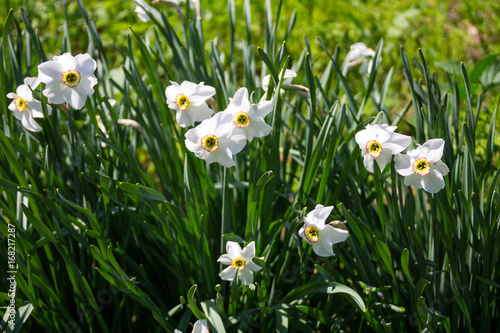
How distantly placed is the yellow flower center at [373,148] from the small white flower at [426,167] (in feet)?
0.15

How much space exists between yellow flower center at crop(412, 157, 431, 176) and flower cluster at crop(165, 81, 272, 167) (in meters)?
0.34

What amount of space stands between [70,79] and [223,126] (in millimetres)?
386

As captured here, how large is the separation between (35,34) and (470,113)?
1.26 meters

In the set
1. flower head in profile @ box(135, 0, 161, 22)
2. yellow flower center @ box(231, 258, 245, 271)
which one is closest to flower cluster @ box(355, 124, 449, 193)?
yellow flower center @ box(231, 258, 245, 271)

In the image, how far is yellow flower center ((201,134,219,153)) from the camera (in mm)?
1030

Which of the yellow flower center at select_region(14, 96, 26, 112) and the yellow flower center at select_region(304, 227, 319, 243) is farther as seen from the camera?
the yellow flower center at select_region(14, 96, 26, 112)

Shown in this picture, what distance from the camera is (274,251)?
138 cm

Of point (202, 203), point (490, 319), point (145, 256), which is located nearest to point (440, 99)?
point (490, 319)

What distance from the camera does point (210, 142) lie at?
3.39ft

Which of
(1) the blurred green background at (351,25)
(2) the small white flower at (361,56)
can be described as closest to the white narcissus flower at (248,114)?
(2) the small white flower at (361,56)

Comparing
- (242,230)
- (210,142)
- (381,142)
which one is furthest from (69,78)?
(381,142)

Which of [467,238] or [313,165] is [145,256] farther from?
[467,238]

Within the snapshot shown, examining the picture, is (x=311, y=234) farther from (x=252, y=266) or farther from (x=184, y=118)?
(x=184, y=118)

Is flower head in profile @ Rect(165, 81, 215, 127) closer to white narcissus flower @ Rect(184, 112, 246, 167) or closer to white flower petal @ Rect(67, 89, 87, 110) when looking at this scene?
white narcissus flower @ Rect(184, 112, 246, 167)
